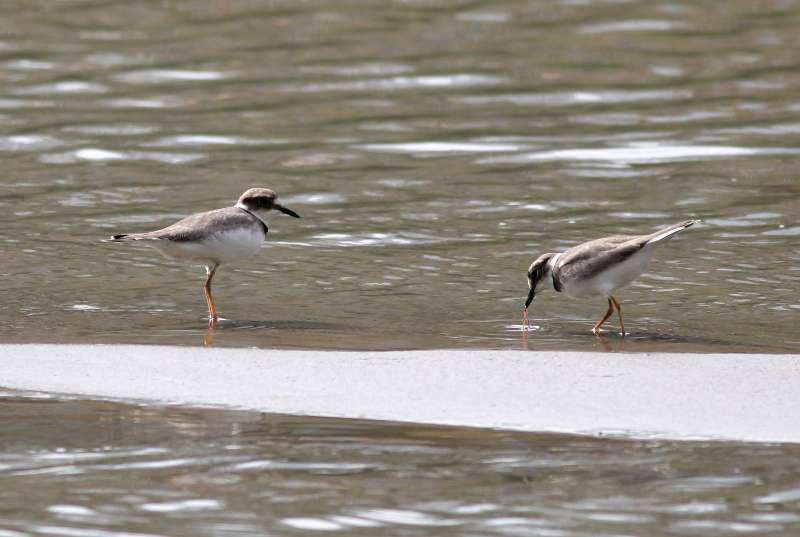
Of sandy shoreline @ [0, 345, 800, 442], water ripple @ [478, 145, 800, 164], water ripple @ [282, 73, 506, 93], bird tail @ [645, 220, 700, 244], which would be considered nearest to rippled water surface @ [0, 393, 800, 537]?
sandy shoreline @ [0, 345, 800, 442]

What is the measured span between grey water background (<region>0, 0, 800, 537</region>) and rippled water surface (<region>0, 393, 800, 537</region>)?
0.06 feet

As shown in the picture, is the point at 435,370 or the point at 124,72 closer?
the point at 435,370

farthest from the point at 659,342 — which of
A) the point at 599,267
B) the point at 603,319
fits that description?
the point at 599,267

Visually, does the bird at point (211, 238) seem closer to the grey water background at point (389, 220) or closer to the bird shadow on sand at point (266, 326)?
the bird shadow on sand at point (266, 326)

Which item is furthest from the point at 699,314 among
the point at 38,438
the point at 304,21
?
the point at 304,21

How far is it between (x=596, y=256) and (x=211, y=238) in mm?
2477

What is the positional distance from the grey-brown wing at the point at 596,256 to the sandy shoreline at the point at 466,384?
1.05 meters

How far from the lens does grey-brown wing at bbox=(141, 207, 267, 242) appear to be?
10.0m

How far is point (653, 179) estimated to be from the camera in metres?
13.7

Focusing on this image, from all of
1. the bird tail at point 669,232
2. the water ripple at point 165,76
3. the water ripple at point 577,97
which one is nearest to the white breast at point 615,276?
the bird tail at point 669,232

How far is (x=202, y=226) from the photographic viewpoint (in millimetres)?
10086

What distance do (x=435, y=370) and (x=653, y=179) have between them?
6.02 meters

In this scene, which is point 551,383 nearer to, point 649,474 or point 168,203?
point 649,474

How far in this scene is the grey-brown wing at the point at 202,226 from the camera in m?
10.0
